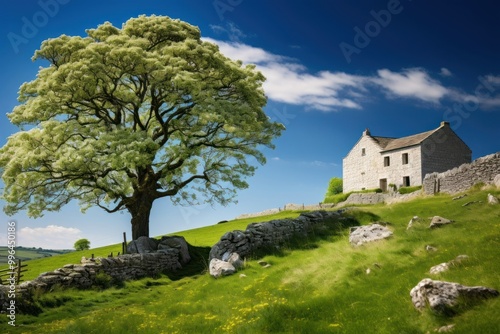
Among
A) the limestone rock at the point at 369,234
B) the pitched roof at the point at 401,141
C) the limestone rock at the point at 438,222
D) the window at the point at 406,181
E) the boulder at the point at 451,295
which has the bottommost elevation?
the boulder at the point at 451,295

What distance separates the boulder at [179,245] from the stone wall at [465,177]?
22206 mm

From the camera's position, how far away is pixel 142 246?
98.4 feet

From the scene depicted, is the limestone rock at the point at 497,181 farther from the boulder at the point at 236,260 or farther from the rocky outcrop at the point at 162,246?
the rocky outcrop at the point at 162,246

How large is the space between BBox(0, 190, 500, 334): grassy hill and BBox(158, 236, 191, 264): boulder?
23.1ft

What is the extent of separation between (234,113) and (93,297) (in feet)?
47.5

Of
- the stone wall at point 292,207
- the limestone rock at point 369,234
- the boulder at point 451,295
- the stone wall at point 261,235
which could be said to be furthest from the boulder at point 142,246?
the stone wall at point 292,207

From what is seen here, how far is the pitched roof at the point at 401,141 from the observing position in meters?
59.2

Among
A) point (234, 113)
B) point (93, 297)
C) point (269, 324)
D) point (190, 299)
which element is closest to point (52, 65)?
point (234, 113)

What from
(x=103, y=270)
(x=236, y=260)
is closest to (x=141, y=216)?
(x=103, y=270)

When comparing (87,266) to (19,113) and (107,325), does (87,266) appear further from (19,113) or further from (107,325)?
(19,113)

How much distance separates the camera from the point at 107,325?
606 inches

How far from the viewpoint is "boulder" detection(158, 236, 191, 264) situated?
1213 inches

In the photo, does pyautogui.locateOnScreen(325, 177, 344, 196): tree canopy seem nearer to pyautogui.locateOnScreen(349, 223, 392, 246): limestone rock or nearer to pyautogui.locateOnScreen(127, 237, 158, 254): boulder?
pyautogui.locateOnScreen(127, 237, 158, 254): boulder

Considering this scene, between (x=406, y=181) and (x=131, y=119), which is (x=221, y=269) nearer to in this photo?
(x=131, y=119)
